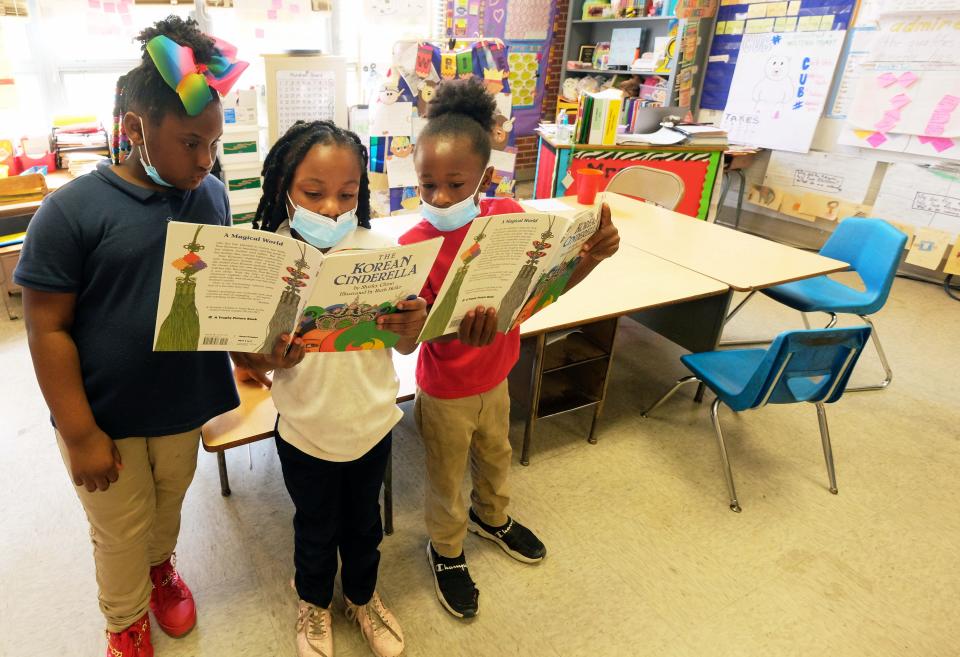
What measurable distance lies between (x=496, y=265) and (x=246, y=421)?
82 centimetres

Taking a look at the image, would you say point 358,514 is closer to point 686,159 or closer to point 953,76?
point 686,159

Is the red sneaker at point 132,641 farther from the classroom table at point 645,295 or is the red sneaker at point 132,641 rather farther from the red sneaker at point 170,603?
the classroom table at point 645,295

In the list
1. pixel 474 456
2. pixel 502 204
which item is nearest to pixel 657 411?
pixel 474 456

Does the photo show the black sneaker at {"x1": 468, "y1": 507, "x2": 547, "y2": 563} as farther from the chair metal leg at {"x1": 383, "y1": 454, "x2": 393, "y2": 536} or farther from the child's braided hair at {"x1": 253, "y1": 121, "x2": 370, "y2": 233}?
the child's braided hair at {"x1": 253, "y1": 121, "x2": 370, "y2": 233}

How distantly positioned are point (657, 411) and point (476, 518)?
1092 mm

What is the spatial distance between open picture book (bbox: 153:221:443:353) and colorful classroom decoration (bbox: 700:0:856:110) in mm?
4617

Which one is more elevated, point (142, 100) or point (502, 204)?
point (142, 100)

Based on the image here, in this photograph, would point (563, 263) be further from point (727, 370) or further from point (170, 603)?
point (170, 603)

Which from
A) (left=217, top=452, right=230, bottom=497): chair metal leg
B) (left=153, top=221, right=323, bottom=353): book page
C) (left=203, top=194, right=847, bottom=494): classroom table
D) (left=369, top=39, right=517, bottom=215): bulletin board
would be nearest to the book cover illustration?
(left=153, top=221, right=323, bottom=353): book page

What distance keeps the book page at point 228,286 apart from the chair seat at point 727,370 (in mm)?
1551

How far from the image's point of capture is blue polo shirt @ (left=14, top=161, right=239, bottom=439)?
96cm

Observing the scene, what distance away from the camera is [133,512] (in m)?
1.24

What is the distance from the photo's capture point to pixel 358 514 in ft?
4.28

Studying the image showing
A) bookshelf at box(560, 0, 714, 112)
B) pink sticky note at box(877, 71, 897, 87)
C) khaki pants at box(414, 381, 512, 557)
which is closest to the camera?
khaki pants at box(414, 381, 512, 557)
